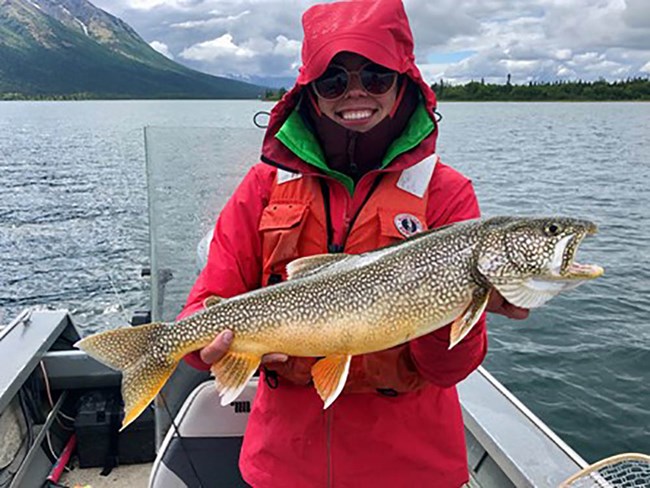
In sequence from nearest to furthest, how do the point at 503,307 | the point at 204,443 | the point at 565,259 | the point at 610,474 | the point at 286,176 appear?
the point at 565,259 < the point at 503,307 < the point at 286,176 < the point at 610,474 < the point at 204,443

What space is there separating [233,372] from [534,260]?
158 centimetres

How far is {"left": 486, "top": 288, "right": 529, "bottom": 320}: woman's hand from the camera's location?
2.76 metres

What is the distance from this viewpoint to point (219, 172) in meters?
5.72

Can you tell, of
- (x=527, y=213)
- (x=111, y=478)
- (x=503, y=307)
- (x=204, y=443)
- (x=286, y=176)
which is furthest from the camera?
(x=527, y=213)

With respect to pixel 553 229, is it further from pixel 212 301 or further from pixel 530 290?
pixel 212 301

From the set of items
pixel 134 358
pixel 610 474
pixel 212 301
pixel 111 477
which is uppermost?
pixel 212 301

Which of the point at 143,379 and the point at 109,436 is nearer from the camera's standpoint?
the point at 143,379

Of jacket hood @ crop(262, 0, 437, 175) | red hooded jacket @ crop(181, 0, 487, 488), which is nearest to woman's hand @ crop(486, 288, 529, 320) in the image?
red hooded jacket @ crop(181, 0, 487, 488)

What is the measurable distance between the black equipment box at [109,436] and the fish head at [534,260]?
398 centimetres

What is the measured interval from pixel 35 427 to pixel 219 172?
287cm

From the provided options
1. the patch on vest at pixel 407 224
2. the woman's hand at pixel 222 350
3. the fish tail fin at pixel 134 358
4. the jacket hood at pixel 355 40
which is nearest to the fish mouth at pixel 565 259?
the patch on vest at pixel 407 224

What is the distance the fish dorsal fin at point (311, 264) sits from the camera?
9.53 ft

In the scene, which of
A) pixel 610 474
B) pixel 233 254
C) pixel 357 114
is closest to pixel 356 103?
pixel 357 114

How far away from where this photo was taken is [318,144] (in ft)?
10.7
